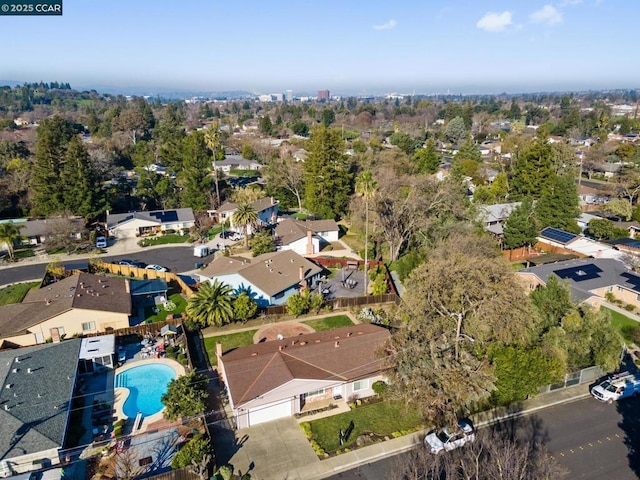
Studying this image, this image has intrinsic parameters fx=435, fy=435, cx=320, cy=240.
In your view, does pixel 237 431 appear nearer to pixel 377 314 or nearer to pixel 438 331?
pixel 438 331

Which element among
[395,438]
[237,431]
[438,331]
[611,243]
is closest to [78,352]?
[237,431]

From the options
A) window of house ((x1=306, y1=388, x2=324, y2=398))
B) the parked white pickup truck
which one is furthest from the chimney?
the parked white pickup truck

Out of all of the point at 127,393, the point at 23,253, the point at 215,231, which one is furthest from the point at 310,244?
the point at 23,253

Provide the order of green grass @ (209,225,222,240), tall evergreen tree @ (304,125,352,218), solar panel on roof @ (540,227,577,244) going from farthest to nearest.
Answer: tall evergreen tree @ (304,125,352,218) < green grass @ (209,225,222,240) < solar panel on roof @ (540,227,577,244)

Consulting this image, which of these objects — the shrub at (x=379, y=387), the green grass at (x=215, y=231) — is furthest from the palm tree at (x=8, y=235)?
the shrub at (x=379, y=387)

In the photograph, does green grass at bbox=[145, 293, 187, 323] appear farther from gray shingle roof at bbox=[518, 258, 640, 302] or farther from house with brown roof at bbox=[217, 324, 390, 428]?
gray shingle roof at bbox=[518, 258, 640, 302]

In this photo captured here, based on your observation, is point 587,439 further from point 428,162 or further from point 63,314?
point 428,162
